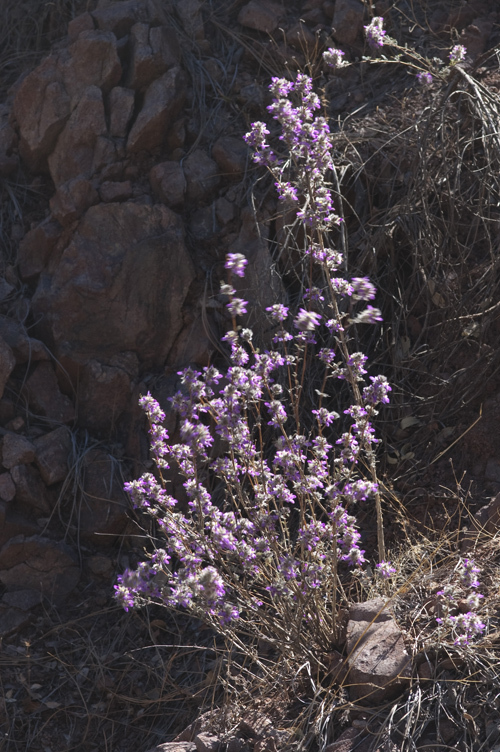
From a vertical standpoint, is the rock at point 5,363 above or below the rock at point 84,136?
below

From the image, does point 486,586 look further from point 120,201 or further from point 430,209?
point 120,201

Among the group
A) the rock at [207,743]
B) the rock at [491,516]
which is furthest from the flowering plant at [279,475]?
the rock at [491,516]

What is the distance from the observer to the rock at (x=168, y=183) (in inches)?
164

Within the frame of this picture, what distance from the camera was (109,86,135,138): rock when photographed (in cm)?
428

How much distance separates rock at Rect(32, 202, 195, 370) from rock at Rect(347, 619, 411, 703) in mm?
2001

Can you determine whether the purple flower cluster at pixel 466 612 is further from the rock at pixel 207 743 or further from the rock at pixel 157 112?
the rock at pixel 157 112

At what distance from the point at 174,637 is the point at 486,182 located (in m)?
2.54

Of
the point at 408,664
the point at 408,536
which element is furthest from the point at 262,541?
the point at 408,536

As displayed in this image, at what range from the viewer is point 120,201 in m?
4.15

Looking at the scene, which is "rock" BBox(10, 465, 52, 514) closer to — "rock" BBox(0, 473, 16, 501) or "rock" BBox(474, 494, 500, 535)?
"rock" BBox(0, 473, 16, 501)

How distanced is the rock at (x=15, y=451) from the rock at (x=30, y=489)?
0.11ft

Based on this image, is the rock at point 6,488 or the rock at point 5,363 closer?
the rock at point 6,488

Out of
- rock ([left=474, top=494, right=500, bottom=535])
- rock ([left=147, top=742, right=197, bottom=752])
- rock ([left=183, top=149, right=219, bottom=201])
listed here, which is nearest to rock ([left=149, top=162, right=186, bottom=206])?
rock ([left=183, top=149, right=219, bottom=201])

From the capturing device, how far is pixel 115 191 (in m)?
4.16
